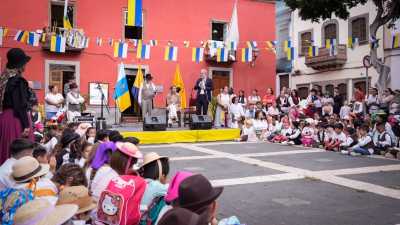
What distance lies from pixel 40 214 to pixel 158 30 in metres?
19.5

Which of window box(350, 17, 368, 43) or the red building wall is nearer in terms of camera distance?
the red building wall

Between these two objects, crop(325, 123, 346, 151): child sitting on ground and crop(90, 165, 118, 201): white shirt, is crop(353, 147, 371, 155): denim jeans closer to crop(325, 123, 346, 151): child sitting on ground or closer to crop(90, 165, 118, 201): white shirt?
crop(325, 123, 346, 151): child sitting on ground

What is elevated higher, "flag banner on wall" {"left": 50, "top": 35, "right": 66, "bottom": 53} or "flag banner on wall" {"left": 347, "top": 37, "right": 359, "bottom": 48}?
"flag banner on wall" {"left": 347, "top": 37, "right": 359, "bottom": 48}

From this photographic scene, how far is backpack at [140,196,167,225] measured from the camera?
3375mm

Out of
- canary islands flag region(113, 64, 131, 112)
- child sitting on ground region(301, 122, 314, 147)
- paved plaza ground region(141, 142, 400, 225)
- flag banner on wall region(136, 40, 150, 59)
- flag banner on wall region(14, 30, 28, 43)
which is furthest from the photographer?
flag banner on wall region(136, 40, 150, 59)

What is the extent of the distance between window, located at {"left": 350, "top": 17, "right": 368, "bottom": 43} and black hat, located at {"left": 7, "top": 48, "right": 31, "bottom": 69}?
23.1m

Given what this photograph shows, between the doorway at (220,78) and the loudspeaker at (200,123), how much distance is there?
768 centimetres

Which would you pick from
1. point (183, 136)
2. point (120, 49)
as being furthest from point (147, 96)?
point (120, 49)

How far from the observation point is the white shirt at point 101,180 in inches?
150

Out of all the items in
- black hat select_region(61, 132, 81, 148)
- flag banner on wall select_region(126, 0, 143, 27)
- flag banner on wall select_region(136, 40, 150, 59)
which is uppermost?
flag banner on wall select_region(136, 40, 150, 59)

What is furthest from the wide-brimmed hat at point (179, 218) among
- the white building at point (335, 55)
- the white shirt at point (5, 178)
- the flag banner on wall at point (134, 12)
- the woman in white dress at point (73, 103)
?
the white building at point (335, 55)

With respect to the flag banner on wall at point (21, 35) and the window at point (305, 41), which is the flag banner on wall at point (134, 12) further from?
the window at point (305, 41)

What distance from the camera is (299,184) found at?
7.18 m

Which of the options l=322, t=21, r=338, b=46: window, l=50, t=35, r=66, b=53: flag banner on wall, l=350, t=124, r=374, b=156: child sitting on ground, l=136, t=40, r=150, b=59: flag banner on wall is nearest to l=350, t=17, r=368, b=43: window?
l=322, t=21, r=338, b=46: window
